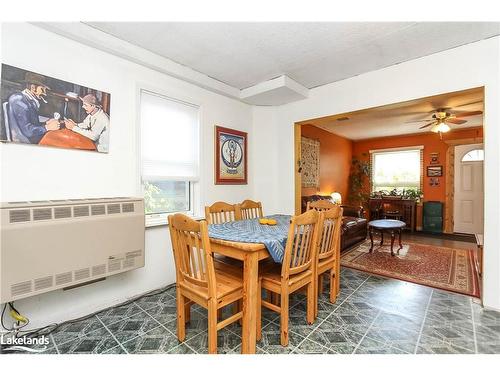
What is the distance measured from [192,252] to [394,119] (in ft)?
15.6

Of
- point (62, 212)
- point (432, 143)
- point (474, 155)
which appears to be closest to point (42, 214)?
point (62, 212)

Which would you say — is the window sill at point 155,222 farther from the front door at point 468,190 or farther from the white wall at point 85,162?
the front door at point 468,190

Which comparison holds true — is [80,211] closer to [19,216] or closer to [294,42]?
[19,216]

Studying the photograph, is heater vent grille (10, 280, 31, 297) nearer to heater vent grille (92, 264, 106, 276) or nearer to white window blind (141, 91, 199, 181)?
heater vent grille (92, 264, 106, 276)

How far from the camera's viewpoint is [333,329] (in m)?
1.87

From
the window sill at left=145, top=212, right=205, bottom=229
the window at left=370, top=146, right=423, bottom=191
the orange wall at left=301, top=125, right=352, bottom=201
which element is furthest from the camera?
the window at left=370, top=146, right=423, bottom=191

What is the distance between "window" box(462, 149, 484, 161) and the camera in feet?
17.0

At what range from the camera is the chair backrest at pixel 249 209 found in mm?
2924

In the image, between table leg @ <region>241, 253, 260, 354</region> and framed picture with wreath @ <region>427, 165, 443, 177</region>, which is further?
framed picture with wreath @ <region>427, 165, 443, 177</region>

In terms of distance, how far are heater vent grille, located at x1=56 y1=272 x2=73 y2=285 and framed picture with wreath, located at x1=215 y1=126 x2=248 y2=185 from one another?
183cm

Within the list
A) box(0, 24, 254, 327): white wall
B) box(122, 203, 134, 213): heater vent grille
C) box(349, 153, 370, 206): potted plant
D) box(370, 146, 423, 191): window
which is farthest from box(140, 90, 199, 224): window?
box(370, 146, 423, 191): window

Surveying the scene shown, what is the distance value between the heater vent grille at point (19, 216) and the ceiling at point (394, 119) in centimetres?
319

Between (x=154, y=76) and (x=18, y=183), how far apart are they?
1.56 meters
